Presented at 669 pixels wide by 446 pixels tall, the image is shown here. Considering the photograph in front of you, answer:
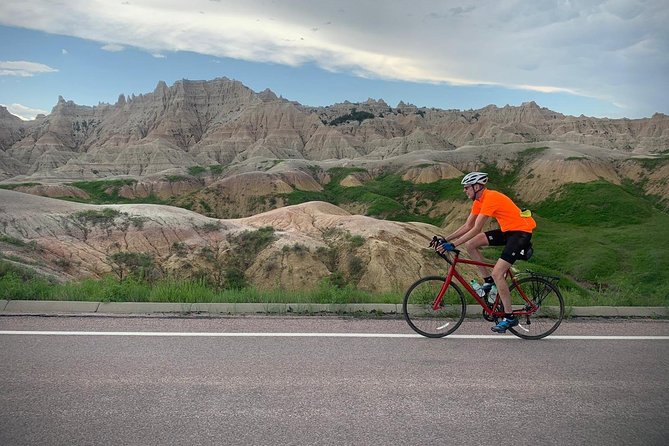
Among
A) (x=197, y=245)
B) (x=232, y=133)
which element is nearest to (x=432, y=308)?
(x=197, y=245)

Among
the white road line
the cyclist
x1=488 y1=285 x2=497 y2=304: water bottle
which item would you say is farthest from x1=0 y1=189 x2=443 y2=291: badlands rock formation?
the cyclist

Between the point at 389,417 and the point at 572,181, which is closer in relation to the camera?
the point at 389,417

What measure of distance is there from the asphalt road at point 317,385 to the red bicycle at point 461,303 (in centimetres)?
20

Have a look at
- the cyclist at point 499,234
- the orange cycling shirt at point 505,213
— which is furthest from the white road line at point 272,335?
the orange cycling shirt at point 505,213

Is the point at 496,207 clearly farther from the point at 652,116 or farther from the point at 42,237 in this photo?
the point at 652,116

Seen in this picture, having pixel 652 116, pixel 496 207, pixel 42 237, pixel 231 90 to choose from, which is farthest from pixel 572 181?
pixel 231 90

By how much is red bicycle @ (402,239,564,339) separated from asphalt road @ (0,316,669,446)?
0.20 m

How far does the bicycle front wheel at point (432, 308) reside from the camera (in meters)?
6.84

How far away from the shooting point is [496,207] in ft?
21.4

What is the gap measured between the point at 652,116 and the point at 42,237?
184 metres

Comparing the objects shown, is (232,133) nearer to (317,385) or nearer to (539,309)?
(539,309)

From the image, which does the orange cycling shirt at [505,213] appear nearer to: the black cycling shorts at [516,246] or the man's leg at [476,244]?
the black cycling shorts at [516,246]

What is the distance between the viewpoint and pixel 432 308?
275 inches

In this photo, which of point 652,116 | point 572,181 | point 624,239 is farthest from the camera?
point 652,116
